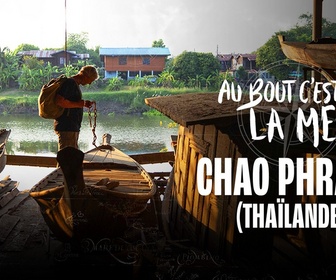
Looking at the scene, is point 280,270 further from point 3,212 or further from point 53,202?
point 3,212

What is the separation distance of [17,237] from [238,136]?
2.52 meters

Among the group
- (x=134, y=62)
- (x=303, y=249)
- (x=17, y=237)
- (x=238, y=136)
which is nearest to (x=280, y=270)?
(x=303, y=249)

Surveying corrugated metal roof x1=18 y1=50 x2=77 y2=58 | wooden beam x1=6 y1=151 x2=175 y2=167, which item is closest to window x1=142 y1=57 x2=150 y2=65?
corrugated metal roof x1=18 y1=50 x2=77 y2=58

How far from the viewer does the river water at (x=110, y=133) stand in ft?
31.2

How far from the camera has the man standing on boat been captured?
5.14 metres

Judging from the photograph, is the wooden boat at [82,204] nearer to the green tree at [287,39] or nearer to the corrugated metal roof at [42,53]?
the green tree at [287,39]

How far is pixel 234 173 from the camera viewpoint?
139 inches

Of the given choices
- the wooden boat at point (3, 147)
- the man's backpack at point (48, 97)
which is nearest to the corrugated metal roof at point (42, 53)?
the wooden boat at point (3, 147)

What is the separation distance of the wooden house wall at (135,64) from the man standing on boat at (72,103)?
3.69 m

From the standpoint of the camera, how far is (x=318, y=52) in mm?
3809

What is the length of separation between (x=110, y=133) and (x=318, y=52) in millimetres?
6031

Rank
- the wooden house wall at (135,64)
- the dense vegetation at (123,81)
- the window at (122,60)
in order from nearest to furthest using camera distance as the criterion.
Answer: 1. the dense vegetation at (123,81)
2. the wooden house wall at (135,64)
3. the window at (122,60)

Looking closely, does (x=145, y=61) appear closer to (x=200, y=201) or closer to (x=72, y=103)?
(x=72, y=103)

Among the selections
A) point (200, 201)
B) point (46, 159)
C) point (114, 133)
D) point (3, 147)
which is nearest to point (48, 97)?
point (3, 147)
